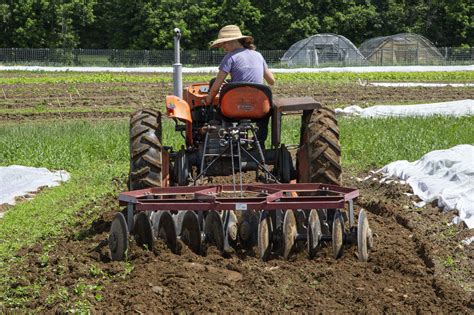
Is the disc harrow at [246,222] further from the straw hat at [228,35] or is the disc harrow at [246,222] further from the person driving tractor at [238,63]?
the straw hat at [228,35]

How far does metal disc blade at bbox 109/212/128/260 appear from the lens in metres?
6.93

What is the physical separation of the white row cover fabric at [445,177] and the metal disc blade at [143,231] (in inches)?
132

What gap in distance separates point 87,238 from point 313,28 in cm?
5324

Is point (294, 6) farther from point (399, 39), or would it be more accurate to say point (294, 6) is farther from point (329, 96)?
point (329, 96)

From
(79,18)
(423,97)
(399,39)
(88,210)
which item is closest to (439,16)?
(399,39)

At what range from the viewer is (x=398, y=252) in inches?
292

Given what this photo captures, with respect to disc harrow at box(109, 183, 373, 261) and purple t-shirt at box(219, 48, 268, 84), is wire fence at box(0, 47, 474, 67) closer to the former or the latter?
purple t-shirt at box(219, 48, 268, 84)

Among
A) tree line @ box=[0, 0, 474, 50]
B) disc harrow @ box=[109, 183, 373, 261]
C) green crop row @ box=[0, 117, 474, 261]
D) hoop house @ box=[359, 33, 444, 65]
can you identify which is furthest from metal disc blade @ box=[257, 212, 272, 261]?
tree line @ box=[0, 0, 474, 50]

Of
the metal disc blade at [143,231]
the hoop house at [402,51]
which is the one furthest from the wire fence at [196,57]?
the metal disc blade at [143,231]

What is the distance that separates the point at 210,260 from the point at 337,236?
107 cm

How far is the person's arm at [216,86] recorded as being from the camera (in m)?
8.44

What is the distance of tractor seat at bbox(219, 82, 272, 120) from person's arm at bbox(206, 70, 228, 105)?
20cm

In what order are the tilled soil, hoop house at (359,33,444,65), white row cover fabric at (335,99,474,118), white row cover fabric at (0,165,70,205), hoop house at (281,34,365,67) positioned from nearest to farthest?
the tilled soil < white row cover fabric at (0,165,70,205) < white row cover fabric at (335,99,474,118) < hoop house at (281,34,365,67) < hoop house at (359,33,444,65)

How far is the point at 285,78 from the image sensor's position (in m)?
39.3
